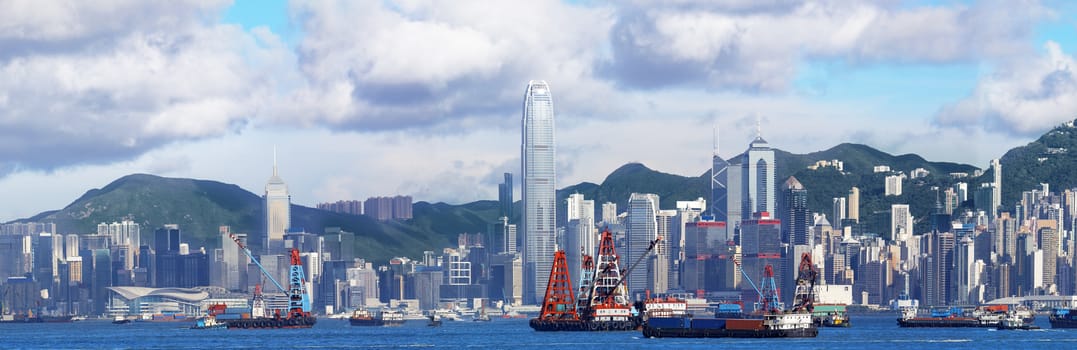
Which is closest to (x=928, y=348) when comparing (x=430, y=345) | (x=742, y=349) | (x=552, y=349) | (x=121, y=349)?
(x=742, y=349)

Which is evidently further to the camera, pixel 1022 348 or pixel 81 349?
pixel 81 349

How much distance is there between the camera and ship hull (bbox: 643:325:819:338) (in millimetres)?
185000

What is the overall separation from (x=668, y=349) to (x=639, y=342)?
15502 millimetres

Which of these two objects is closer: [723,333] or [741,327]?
[723,333]

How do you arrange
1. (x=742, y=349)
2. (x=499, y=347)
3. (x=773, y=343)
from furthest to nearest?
(x=499, y=347), (x=773, y=343), (x=742, y=349)

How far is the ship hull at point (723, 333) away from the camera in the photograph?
185 meters

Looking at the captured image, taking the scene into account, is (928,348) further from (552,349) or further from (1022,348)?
(552,349)

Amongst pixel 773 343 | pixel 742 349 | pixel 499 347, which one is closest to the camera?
pixel 742 349

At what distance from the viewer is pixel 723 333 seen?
616 ft

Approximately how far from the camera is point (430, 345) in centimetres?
19725

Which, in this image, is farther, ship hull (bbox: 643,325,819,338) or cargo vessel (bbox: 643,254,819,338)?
cargo vessel (bbox: 643,254,819,338)

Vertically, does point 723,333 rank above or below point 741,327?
below

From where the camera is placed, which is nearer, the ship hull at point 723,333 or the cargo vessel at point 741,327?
the ship hull at point 723,333

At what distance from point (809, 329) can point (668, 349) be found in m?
29.0
